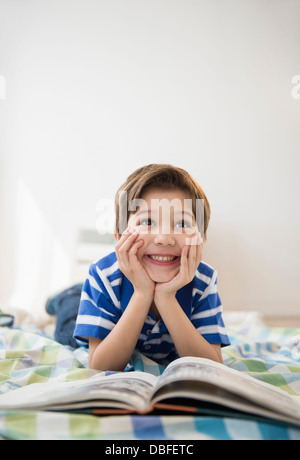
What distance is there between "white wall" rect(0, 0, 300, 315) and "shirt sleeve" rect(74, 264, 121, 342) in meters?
1.37

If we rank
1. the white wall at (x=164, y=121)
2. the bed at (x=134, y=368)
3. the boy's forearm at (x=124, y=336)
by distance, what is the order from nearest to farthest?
the bed at (x=134, y=368), the boy's forearm at (x=124, y=336), the white wall at (x=164, y=121)

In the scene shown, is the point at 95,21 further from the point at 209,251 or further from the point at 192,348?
the point at 192,348

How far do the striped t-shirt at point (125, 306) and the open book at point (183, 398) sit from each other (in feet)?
0.92

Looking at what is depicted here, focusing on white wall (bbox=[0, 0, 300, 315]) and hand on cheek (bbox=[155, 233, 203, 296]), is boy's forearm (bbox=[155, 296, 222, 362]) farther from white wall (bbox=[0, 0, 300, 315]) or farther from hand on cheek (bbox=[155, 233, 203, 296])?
white wall (bbox=[0, 0, 300, 315])

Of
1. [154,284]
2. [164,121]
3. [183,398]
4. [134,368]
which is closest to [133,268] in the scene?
[154,284]

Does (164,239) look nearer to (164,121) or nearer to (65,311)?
(65,311)

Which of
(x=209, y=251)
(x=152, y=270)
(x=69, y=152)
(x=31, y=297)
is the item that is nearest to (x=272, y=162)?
(x=209, y=251)

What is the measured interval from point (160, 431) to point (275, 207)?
2046 millimetres

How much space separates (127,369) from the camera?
0.82m

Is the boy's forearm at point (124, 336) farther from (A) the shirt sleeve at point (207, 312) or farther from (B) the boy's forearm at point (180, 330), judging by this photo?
(A) the shirt sleeve at point (207, 312)

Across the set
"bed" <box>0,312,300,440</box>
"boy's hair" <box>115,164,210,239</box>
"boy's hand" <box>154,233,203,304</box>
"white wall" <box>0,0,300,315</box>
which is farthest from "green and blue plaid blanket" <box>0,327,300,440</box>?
"white wall" <box>0,0,300,315</box>

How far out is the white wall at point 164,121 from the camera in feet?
7.14

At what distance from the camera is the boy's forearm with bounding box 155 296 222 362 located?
71 cm

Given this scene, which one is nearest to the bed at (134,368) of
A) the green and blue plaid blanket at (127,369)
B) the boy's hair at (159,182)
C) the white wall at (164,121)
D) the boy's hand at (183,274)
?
the green and blue plaid blanket at (127,369)
